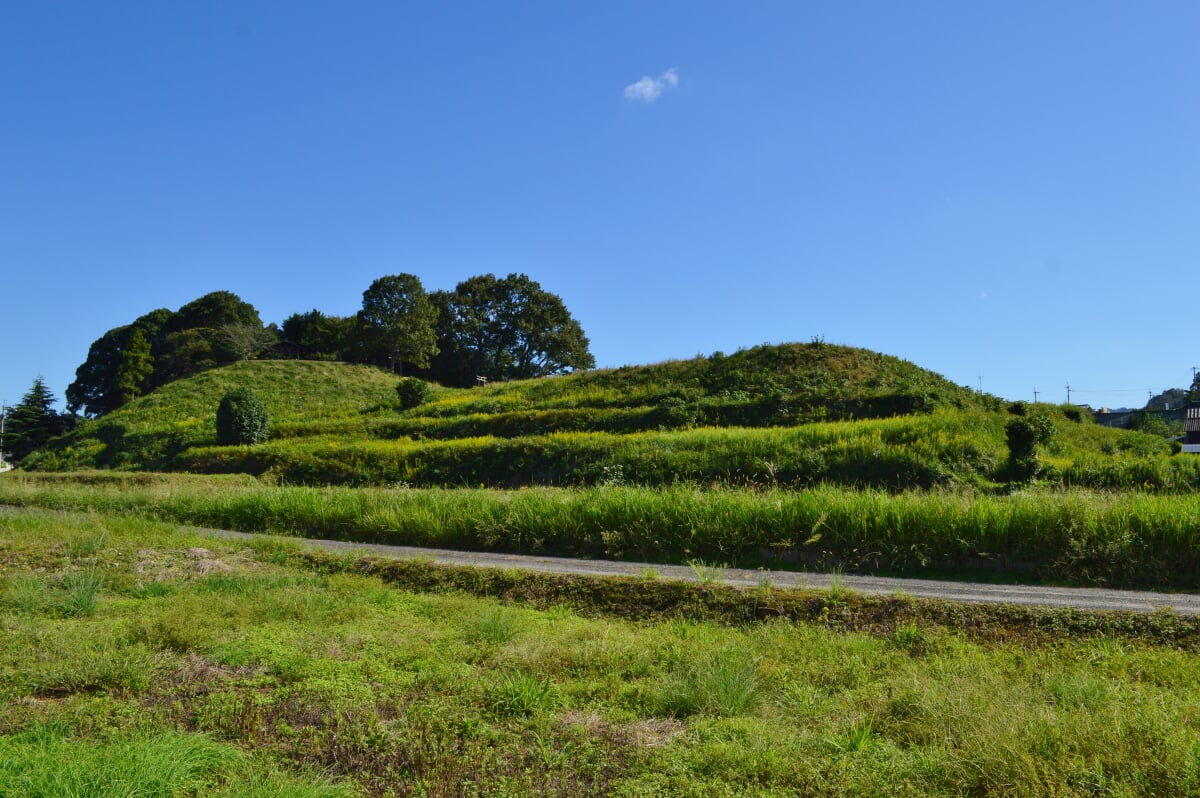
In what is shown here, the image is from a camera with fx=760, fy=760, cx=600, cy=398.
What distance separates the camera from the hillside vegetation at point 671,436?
66.6ft

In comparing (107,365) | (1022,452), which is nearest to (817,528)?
(1022,452)

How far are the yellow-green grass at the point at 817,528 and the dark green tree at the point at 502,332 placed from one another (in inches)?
1952

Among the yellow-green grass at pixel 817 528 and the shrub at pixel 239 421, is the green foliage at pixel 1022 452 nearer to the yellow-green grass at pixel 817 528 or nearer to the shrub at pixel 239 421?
the yellow-green grass at pixel 817 528

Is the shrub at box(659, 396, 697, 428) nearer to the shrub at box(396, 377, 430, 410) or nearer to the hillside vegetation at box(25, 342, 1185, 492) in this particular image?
the hillside vegetation at box(25, 342, 1185, 492)

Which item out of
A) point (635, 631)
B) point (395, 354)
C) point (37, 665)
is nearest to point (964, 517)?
point (635, 631)

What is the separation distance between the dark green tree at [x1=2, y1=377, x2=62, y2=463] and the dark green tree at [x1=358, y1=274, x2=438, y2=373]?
2717cm

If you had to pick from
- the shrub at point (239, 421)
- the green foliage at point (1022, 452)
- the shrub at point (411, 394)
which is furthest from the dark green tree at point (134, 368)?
the green foliage at point (1022, 452)

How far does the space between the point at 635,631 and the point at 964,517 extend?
572 cm

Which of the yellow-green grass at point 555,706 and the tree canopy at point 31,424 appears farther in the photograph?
the tree canopy at point 31,424

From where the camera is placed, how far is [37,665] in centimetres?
527

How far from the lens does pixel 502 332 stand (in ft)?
215

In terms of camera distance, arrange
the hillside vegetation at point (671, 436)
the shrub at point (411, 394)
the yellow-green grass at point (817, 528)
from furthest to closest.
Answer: the shrub at point (411, 394), the hillside vegetation at point (671, 436), the yellow-green grass at point (817, 528)

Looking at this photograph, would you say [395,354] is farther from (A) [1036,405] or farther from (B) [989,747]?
(B) [989,747]

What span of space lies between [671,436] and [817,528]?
44.7ft
